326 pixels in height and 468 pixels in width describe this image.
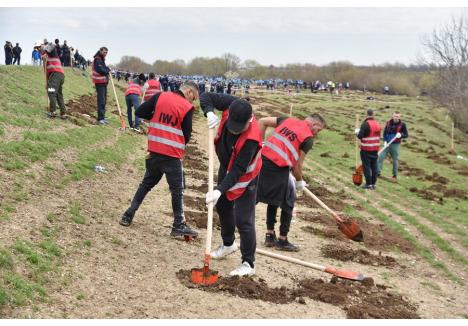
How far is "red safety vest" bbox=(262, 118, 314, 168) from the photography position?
7.96 m

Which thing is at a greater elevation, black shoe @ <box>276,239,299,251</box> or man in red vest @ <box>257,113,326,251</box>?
man in red vest @ <box>257,113,326,251</box>

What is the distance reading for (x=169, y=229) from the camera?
8.68m

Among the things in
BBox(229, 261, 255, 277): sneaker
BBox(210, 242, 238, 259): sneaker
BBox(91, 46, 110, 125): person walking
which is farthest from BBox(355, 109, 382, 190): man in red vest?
BBox(229, 261, 255, 277): sneaker

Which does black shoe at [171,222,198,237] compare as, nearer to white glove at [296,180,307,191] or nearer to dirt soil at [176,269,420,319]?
dirt soil at [176,269,420,319]

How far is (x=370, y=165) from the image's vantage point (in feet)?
51.2

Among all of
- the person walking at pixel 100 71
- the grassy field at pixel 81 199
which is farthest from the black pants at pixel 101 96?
the grassy field at pixel 81 199

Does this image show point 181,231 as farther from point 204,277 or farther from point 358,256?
point 358,256

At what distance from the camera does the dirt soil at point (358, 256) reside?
891cm

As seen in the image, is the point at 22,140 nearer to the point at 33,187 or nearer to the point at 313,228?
the point at 33,187

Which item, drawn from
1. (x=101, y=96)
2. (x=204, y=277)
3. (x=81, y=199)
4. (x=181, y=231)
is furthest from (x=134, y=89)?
(x=204, y=277)

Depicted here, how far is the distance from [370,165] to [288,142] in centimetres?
820

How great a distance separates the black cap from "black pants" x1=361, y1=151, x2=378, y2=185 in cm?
971

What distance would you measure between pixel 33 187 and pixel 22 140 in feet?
7.72

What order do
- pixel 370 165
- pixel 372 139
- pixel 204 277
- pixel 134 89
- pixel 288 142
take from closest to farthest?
pixel 204 277
pixel 288 142
pixel 372 139
pixel 370 165
pixel 134 89
